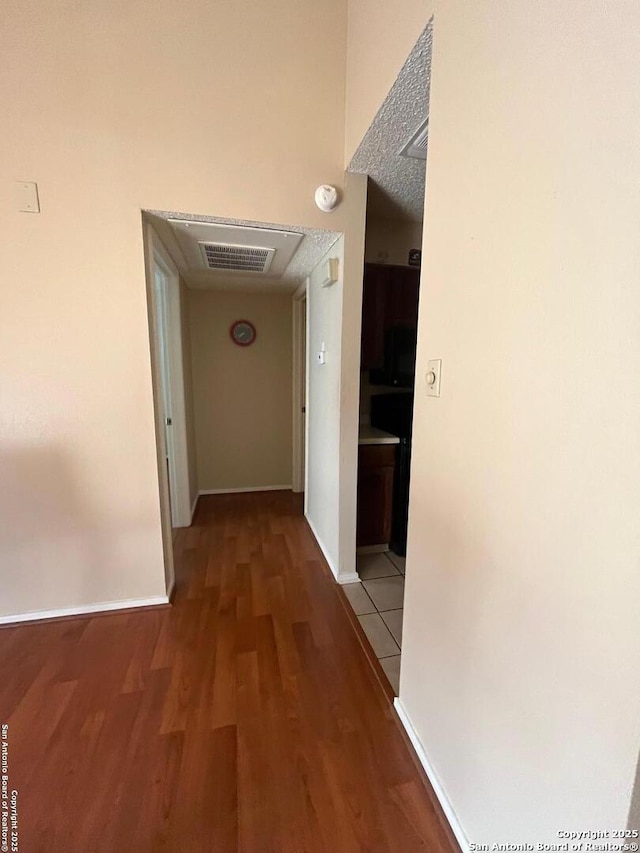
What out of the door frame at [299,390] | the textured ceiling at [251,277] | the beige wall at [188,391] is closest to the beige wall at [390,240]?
the textured ceiling at [251,277]

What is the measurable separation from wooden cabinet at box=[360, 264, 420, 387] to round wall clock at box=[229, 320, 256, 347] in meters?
1.60

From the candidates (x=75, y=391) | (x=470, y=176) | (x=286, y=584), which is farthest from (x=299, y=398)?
(x=470, y=176)

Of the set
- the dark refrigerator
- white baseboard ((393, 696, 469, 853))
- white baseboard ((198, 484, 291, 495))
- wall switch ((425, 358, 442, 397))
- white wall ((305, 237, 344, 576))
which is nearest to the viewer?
white baseboard ((393, 696, 469, 853))

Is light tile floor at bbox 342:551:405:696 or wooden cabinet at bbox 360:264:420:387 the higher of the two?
wooden cabinet at bbox 360:264:420:387

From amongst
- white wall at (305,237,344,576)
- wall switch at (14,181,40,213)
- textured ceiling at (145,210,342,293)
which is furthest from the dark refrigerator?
wall switch at (14,181,40,213)

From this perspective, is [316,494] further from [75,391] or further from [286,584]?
[75,391]

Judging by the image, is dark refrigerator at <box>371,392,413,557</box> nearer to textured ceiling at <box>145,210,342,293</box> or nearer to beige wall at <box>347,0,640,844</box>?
textured ceiling at <box>145,210,342,293</box>

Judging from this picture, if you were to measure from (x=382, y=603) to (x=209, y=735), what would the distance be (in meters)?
1.11

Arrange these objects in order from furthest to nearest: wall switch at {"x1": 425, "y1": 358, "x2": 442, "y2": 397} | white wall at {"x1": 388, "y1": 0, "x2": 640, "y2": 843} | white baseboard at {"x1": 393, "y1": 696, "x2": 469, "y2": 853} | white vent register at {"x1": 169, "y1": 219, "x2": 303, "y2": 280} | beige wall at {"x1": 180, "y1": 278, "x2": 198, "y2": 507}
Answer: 1. beige wall at {"x1": 180, "y1": 278, "x2": 198, "y2": 507}
2. white vent register at {"x1": 169, "y1": 219, "x2": 303, "y2": 280}
3. wall switch at {"x1": 425, "y1": 358, "x2": 442, "y2": 397}
4. white baseboard at {"x1": 393, "y1": 696, "x2": 469, "y2": 853}
5. white wall at {"x1": 388, "y1": 0, "x2": 640, "y2": 843}

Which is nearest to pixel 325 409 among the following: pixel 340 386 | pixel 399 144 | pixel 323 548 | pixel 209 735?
pixel 340 386

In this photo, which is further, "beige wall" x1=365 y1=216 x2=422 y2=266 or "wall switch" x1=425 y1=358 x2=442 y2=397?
"beige wall" x1=365 y1=216 x2=422 y2=266

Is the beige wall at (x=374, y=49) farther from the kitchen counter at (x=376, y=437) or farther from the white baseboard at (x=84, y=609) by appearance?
the white baseboard at (x=84, y=609)

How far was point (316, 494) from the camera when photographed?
115 inches

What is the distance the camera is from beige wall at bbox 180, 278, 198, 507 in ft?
10.0
